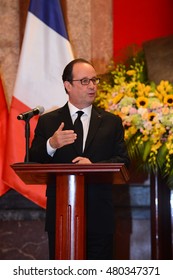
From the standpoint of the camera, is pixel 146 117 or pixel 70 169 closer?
pixel 70 169

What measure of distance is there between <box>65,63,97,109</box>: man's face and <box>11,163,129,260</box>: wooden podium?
57 cm

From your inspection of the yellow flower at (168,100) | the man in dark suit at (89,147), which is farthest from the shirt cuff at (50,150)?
the yellow flower at (168,100)

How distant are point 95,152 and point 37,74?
1661 millimetres

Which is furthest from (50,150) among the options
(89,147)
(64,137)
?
(64,137)

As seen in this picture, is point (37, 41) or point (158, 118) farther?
point (37, 41)

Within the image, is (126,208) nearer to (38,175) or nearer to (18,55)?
(18,55)

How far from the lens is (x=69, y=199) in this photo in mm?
3094

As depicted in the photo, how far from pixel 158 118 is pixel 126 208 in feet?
3.67

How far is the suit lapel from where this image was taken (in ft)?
11.3

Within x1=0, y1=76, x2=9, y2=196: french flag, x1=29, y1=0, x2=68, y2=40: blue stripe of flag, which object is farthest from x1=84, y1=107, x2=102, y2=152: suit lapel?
x1=29, y1=0, x2=68, y2=40: blue stripe of flag

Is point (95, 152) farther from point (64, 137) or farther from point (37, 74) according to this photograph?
point (37, 74)

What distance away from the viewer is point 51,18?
198 inches
